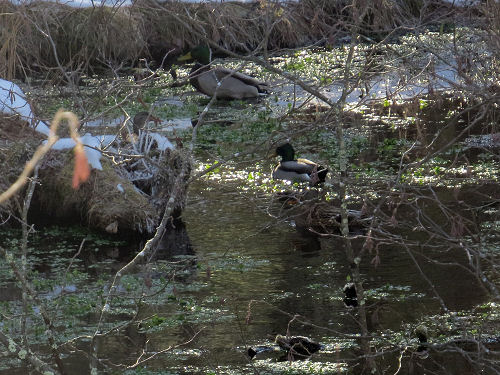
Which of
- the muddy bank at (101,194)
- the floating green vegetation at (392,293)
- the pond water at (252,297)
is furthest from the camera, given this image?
the muddy bank at (101,194)

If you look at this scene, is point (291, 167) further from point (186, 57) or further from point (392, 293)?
point (186, 57)

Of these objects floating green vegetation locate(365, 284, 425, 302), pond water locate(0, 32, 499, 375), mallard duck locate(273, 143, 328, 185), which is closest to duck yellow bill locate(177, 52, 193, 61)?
mallard duck locate(273, 143, 328, 185)

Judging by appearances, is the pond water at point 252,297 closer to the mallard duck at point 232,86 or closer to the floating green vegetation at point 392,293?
the floating green vegetation at point 392,293

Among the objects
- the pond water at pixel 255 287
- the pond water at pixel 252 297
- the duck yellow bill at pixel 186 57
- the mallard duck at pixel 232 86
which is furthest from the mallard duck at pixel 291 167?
the duck yellow bill at pixel 186 57

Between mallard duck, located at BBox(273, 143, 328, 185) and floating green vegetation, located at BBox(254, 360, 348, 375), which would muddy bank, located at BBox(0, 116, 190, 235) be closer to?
mallard duck, located at BBox(273, 143, 328, 185)

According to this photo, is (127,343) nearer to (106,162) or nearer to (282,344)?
(282,344)

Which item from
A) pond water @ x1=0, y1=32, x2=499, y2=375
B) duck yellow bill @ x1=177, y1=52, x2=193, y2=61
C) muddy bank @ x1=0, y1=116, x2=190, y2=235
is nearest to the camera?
pond water @ x1=0, y1=32, x2=499, y2=375

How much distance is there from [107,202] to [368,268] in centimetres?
291

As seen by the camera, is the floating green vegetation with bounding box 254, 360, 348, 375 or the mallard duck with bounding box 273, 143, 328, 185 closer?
the floating green vegetation with bounding box 254, 360, 348, 375

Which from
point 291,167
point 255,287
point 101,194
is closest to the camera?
point 255,287

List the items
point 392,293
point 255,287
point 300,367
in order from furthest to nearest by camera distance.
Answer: point 255,287 < point 392,293 < point 300,367

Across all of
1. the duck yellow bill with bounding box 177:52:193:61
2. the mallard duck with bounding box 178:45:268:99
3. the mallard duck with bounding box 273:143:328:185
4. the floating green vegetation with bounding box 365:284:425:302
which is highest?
A: the duck yellow bill with bounding box 177:52:193:61

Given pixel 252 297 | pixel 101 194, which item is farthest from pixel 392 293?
pixel 101 194

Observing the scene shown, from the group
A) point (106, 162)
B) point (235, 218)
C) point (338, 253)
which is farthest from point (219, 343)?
point (106, 162)
